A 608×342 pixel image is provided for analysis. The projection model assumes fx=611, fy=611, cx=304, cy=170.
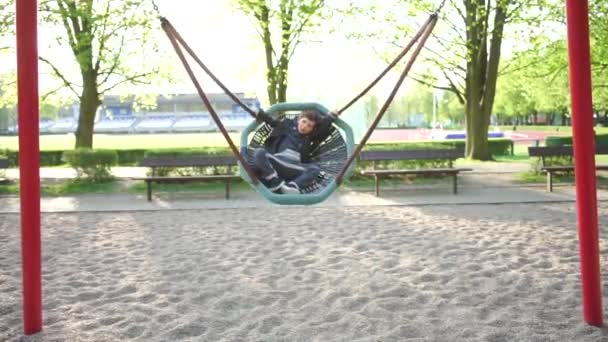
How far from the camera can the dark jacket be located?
20.1 ft

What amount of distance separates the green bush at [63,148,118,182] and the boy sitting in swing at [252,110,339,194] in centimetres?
1027

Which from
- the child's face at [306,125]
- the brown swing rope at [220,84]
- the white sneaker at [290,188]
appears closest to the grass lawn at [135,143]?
the child's face at [306,125]

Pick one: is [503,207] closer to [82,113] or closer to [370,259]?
[370,259]

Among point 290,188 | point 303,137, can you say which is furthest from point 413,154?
point 290,188

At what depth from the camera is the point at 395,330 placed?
434 centimetres

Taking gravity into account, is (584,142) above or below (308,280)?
above

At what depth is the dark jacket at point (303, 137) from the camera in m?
6.14

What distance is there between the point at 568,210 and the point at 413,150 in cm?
416

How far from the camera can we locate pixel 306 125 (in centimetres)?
614

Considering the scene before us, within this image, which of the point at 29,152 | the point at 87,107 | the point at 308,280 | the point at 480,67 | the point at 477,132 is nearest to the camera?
the point at 29,152

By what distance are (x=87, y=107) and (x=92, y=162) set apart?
10.2 feet

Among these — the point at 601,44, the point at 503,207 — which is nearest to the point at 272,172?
the point at 503,207

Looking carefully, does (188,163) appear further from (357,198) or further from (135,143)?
(135,143)

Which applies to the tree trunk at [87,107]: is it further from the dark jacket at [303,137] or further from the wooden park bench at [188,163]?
the dark jacket at [303,137]
